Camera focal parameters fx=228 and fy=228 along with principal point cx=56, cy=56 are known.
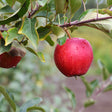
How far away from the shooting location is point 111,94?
17.2 ft

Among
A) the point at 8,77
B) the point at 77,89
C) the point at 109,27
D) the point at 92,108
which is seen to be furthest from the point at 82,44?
the point at 77,89

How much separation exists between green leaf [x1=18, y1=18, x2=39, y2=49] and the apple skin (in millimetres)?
177

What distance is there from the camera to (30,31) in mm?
687

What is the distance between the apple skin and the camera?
830 mm

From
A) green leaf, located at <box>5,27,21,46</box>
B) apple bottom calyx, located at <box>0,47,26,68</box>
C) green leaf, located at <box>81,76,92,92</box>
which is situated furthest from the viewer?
green leaf, located at <box>81,76,92,92</box>

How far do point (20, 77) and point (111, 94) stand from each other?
3.48m

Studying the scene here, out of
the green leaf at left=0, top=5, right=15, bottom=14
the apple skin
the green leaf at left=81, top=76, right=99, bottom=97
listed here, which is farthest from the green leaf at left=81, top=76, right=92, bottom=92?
the green leaf at left=0, top=5, right=15, bottom=14

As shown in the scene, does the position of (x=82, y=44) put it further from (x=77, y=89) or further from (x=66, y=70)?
(x=77, y=89)

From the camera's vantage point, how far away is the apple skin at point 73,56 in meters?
0.83

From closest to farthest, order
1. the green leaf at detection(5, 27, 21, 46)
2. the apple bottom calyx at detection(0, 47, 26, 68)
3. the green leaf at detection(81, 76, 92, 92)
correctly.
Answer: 1. the green leaf at detection(5, 27, 21, 46)
2. the apple bottom calyx at detection(0, 47, 26, 68)
3. the green leaf at detection(81, 76, 92, 92)

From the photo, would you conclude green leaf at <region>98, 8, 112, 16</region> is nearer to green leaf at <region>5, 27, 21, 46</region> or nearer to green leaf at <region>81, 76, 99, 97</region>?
green leaf at <region>5, 27, 21, 46</region>

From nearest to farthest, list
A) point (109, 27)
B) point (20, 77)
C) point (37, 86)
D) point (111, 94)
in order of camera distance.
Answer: point (109, 27) < point (20, 77) < point (37, 86) < point (111, 94)

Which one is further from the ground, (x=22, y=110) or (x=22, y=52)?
(x=22, y=52)

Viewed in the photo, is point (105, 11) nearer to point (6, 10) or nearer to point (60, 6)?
point (60, 6)
